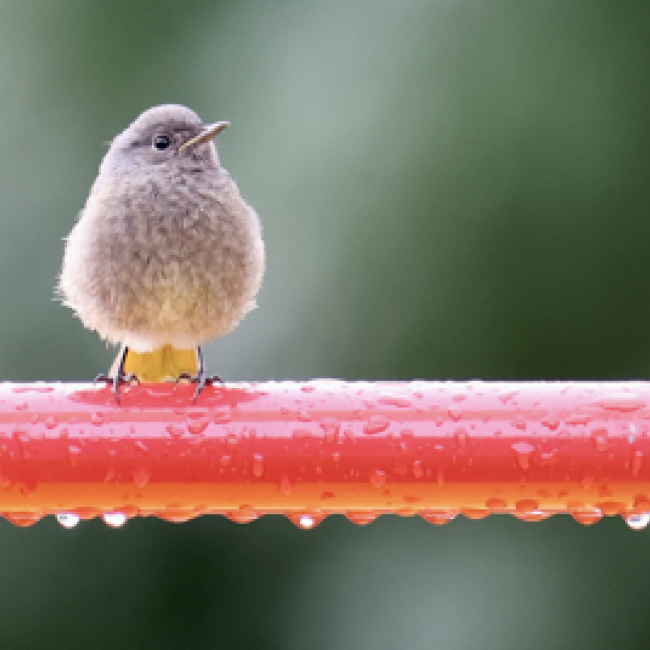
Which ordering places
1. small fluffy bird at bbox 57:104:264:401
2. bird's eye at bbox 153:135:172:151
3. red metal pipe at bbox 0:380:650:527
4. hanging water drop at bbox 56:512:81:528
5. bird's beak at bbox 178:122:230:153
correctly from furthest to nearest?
bird's eye at bbox 153:135:172:151
bird's beak at bbox 178:122:230:153
small fluffy bird at bbox 57:104:264:401
hanging water drop at bbox 56:512:81:528
red metal pipe at bbox 0:380:650:527

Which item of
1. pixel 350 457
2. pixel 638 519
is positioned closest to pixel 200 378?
pixel 350 457

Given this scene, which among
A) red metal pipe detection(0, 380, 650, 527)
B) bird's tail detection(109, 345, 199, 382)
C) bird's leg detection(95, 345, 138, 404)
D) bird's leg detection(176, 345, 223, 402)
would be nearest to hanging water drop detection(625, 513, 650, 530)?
red metal pipe detection(0, 380, 650, 527)

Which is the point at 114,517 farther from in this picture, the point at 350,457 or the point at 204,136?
the point at 204,136

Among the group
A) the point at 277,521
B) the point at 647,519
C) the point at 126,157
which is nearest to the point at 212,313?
the point at 126,157

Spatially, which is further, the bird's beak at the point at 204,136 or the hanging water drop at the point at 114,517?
the bird's beak at the point at 204,136

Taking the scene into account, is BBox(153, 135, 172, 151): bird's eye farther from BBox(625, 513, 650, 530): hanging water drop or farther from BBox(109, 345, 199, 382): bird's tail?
BBox(625, 513, 650, 530): hanging water drop

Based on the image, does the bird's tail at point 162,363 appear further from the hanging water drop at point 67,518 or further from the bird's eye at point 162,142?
the hanging water drop at point 67,518

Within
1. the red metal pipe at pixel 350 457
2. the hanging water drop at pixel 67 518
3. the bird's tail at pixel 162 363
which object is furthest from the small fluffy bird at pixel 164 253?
the red metal pipe at pixel 350 457
